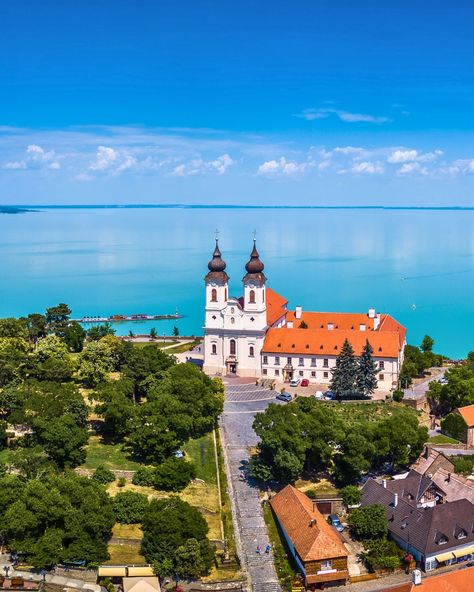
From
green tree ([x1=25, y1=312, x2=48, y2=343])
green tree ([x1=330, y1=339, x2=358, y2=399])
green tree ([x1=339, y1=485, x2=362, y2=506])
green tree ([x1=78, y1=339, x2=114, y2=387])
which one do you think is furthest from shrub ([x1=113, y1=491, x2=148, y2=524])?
green tree ([x1=25, y1=312, x2=48, y2=343])

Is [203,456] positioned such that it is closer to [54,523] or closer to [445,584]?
[54,523]

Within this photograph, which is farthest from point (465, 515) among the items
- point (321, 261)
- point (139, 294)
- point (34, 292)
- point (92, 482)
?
point (321, 261)

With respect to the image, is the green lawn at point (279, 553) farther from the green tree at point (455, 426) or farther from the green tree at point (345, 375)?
the green tree at point (345, 375)

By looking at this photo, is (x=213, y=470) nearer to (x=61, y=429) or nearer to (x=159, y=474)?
(x=159, y=474)

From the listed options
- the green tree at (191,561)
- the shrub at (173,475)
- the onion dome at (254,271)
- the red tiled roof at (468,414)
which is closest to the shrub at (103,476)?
the shrub at (173,475)

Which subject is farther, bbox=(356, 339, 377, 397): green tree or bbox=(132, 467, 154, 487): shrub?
bbox=(356, 339, 377, 397): green tree

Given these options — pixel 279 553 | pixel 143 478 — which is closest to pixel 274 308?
pixel 143 478

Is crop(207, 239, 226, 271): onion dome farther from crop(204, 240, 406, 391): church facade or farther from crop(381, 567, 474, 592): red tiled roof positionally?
crop(381, 567, 474, 592): red tiled roof
